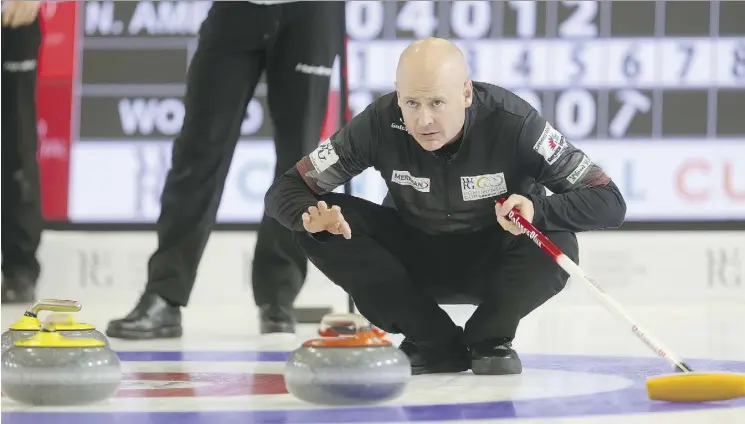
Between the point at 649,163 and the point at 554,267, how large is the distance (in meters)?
3.32

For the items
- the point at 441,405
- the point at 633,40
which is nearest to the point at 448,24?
the point at 633,40

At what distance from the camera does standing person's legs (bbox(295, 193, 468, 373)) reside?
308 cm

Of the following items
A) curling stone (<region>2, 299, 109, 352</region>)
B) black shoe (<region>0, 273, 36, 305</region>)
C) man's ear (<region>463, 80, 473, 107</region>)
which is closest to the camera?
curling stone (<region>2, 299, 109, 352</region>)

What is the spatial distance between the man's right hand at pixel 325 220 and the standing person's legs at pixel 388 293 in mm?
114

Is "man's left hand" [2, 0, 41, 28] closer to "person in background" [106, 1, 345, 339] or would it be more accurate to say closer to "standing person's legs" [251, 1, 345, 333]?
"person in background" [106, 1, 345, 339]

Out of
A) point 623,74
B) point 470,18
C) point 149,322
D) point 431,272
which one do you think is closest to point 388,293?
point 431,272

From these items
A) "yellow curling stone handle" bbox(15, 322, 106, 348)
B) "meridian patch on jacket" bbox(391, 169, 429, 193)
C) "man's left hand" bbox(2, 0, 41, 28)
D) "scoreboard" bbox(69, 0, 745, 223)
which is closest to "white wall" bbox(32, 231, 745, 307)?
"scoreboard" bbox(69, 0, 745, 223)

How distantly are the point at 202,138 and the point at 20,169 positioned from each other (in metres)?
2.02

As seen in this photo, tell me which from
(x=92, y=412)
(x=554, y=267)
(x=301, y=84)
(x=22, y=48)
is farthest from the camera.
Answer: (x=22, y=48)

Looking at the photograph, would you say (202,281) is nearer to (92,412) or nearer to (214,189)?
(214,189)

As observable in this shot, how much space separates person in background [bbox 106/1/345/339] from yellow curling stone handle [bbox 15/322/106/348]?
1878 mm

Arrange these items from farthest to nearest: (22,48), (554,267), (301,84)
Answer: (22,48) < (301,84) < (554,267)

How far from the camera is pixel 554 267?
2.99m

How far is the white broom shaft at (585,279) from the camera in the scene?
2583 millimetres
